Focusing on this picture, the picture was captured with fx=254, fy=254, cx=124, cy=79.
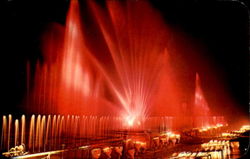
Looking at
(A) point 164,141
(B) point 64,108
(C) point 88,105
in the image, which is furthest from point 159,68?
(A) point 164,141

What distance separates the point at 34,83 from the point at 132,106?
7.43 meters

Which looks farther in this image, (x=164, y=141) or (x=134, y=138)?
(x=164, y=141)

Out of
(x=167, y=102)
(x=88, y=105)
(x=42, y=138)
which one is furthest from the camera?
(x=167, y=102)

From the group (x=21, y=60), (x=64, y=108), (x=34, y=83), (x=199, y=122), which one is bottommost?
(x=199, y=122)

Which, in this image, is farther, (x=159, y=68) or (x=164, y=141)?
(x=159, y=68)

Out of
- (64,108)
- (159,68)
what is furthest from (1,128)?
(159,68)

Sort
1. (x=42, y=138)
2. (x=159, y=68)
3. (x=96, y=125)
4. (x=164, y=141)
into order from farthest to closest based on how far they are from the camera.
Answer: (x=159, y=68), (x=96, y=125), (x=42, y=138), (x=164, y=141)

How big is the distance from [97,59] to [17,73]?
7.99 meters

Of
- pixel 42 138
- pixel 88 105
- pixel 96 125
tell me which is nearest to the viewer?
pixel 42 138

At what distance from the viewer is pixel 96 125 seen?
16.9 meters

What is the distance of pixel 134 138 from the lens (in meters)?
8.65

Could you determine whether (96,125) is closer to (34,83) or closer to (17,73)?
(34,83)

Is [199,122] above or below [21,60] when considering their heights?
below

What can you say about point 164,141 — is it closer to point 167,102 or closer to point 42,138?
point 42,138
